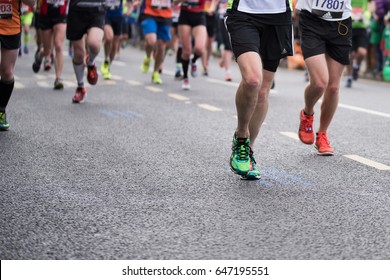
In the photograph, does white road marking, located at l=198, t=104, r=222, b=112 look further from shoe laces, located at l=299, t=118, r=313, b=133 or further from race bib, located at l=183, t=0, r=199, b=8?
shoe laces, located at l=299, t=118, r=313, b=133

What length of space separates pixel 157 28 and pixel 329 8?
7267 millimetres

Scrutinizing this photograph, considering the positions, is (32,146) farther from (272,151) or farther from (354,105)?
(354,105)

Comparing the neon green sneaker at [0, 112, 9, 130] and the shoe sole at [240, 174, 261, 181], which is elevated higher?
the shoe sole at [240, 174, 261, 181]

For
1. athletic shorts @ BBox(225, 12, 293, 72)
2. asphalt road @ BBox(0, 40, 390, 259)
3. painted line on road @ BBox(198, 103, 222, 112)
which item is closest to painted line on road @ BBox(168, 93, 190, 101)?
painted line on road @ BBox(198, 103, 222, 112)

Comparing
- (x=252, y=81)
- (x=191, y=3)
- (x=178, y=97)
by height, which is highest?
(x=252, y=81)

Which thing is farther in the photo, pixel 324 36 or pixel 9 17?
pixel 9 17

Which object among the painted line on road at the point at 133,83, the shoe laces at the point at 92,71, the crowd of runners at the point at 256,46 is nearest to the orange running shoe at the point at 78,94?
the crowd of runners at the point at 256,46

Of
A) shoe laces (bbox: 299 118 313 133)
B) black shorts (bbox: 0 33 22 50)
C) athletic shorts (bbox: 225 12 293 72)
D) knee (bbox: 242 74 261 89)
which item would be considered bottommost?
shoe laces (bbox: 299 118 313 133)

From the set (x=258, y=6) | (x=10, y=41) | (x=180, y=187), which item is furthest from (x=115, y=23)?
(x=180, y=187)

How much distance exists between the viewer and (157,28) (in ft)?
47.4

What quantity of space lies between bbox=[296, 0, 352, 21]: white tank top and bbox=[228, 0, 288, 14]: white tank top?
3.64 feet

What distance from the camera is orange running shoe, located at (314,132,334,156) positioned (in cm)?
763

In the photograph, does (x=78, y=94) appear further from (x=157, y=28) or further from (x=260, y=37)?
(x=260, y=37)

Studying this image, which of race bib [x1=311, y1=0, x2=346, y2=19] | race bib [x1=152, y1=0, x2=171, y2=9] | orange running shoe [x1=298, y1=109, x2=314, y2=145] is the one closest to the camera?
race bib [x1=311, y1=0, x2=346, y2=19]
